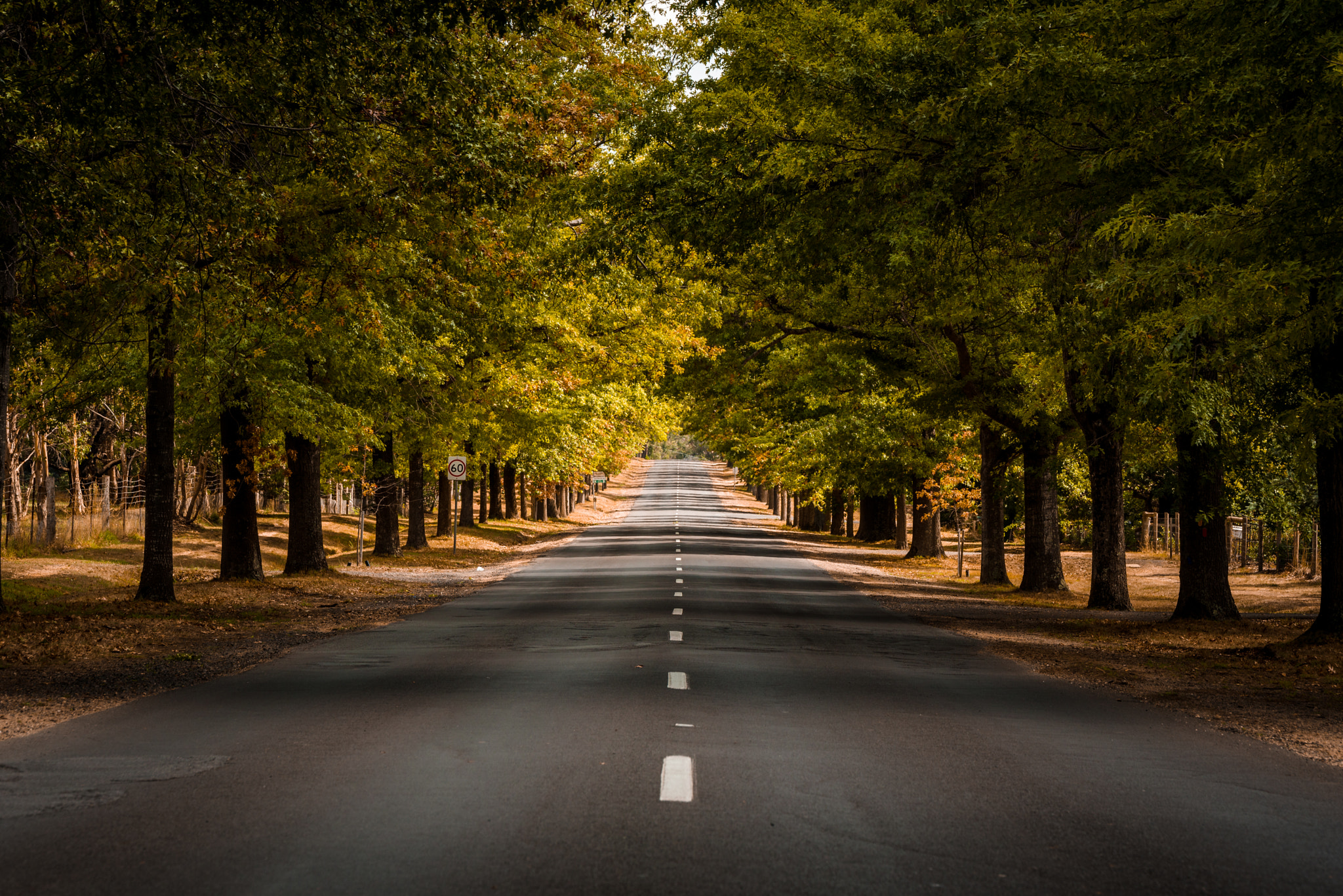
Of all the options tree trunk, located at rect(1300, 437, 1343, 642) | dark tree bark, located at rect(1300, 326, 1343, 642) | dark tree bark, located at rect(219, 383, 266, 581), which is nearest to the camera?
dark tree bark, located at rect(1300, 326, 1343, 642)

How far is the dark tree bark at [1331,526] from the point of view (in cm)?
1465

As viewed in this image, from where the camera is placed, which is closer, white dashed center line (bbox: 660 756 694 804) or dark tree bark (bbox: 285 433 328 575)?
white dashed center line (bbox: 660 756 694 804)

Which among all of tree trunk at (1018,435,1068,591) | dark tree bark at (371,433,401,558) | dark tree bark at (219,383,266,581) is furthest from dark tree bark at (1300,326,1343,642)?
dark tree bark at (371,433,401,558)

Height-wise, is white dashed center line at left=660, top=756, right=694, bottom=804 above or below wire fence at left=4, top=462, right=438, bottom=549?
below

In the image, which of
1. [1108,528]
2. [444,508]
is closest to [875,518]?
[444,508]

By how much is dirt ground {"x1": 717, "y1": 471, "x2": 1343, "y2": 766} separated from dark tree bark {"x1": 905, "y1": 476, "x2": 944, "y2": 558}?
188 inches

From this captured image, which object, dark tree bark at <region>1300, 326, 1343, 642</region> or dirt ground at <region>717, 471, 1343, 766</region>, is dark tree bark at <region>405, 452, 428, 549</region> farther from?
dark tree bark at <region>1300, 326, 1343, 642</region>

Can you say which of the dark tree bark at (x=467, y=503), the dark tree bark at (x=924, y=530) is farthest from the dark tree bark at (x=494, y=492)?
the dark tree bark at (x=924, y=530)

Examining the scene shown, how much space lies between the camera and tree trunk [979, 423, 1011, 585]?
30531 mm

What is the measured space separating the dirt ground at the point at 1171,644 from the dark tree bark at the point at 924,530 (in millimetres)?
4784

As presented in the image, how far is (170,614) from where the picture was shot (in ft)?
58.6

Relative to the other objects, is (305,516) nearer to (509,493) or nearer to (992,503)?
(992,503)

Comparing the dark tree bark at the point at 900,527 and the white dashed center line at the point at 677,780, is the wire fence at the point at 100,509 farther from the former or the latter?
the white dashed center line at the point at 677,780

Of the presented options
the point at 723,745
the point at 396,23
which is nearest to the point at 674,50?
the point at 396,23
